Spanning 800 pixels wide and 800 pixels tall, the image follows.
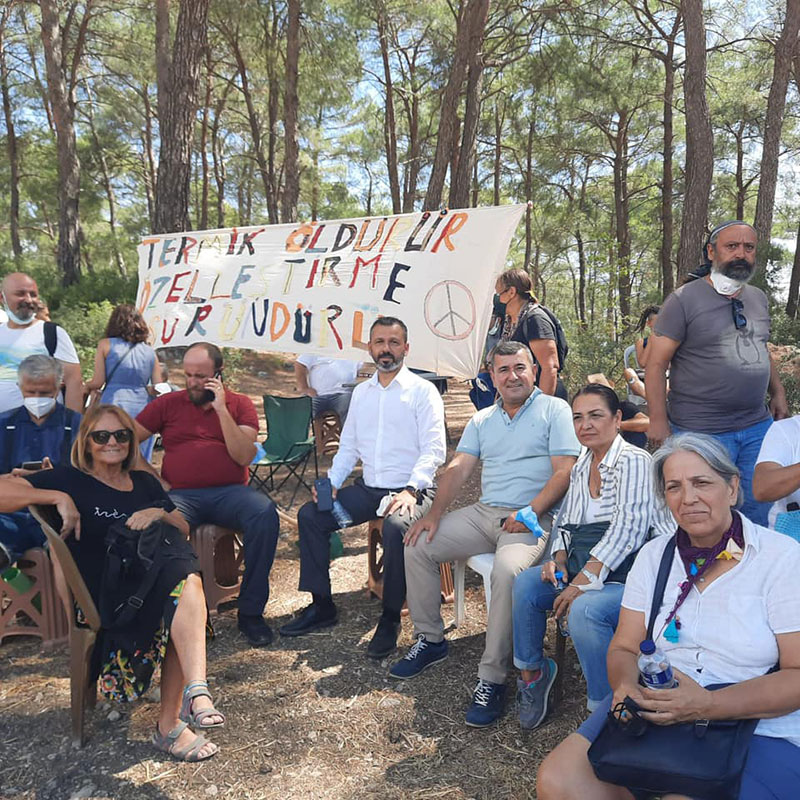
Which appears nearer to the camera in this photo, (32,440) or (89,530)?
(89,530)

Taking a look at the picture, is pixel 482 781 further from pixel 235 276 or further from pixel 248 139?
pixel 248 139

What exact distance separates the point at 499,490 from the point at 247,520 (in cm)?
119

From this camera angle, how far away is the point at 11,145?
17.4 m

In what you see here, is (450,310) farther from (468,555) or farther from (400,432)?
(468,555)

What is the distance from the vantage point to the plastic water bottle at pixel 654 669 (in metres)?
1.59

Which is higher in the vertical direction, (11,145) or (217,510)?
(11,145)

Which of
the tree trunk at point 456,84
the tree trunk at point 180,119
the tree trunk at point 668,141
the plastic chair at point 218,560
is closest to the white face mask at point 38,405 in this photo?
the plastic chair at point 218,560

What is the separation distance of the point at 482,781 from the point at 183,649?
1.10 m

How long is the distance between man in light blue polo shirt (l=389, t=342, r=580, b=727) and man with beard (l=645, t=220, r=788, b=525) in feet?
1.49

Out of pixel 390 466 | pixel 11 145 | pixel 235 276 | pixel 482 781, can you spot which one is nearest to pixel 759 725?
pixel 482 781

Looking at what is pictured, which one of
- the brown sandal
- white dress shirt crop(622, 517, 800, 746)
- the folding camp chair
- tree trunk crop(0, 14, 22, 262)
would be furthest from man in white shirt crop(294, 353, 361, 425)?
tree trunk crop(0, 14, 22, 262)

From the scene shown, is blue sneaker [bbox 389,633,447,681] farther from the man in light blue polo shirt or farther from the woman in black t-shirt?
the woman in black t-shirt

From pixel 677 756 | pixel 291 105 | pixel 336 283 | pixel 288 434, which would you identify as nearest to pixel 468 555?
pixel 677 756

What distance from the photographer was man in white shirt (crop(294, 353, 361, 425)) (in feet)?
18.9
